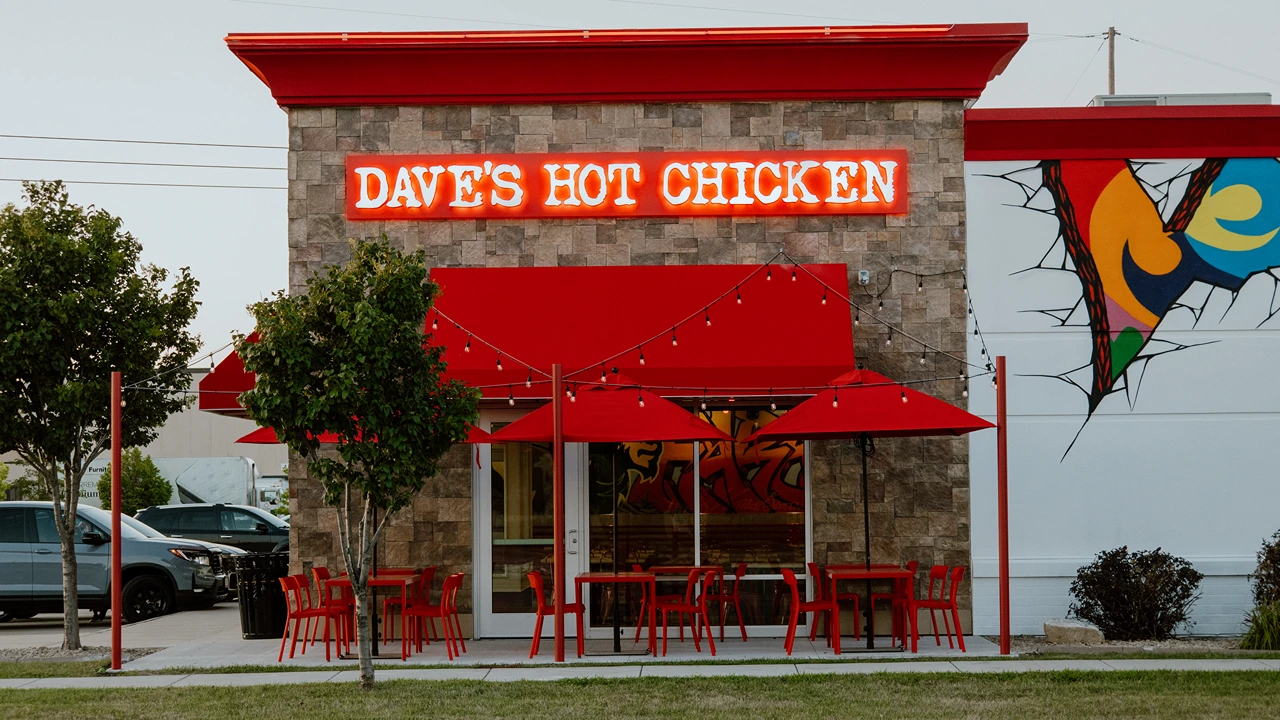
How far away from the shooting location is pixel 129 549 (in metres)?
17.0

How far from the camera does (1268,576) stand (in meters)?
12.5

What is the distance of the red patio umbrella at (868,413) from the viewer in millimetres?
11023

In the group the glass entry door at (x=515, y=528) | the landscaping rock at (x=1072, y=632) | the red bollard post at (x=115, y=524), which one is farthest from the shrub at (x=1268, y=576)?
the red bollard post at (x=115, y=524)

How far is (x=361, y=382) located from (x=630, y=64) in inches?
210

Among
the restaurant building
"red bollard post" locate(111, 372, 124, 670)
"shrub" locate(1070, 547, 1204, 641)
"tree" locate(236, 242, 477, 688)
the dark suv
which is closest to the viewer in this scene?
"tree" locate(236, 242, 477, 688)

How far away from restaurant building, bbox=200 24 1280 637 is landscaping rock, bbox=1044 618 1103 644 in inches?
26.3

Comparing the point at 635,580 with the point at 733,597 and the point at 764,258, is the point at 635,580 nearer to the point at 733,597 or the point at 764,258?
the point at 733,597

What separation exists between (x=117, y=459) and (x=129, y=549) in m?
6.41

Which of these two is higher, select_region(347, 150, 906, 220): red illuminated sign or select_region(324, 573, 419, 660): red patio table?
select_region(347, 150, 906, 220): red illuminated sign

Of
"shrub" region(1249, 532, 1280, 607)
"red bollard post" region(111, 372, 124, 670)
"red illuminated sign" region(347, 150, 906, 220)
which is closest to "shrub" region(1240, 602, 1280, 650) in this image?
"shrub" region(1249, 532, 1280, 607)

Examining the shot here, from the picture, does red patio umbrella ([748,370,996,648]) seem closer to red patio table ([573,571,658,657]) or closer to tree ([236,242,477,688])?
red patio table ([573,571,658,657])

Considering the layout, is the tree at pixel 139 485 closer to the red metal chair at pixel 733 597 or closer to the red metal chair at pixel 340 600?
the red metal chair at pixel 340 600

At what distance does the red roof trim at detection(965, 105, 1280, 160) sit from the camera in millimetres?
13594

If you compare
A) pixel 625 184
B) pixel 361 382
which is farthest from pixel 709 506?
pixel 361 382
